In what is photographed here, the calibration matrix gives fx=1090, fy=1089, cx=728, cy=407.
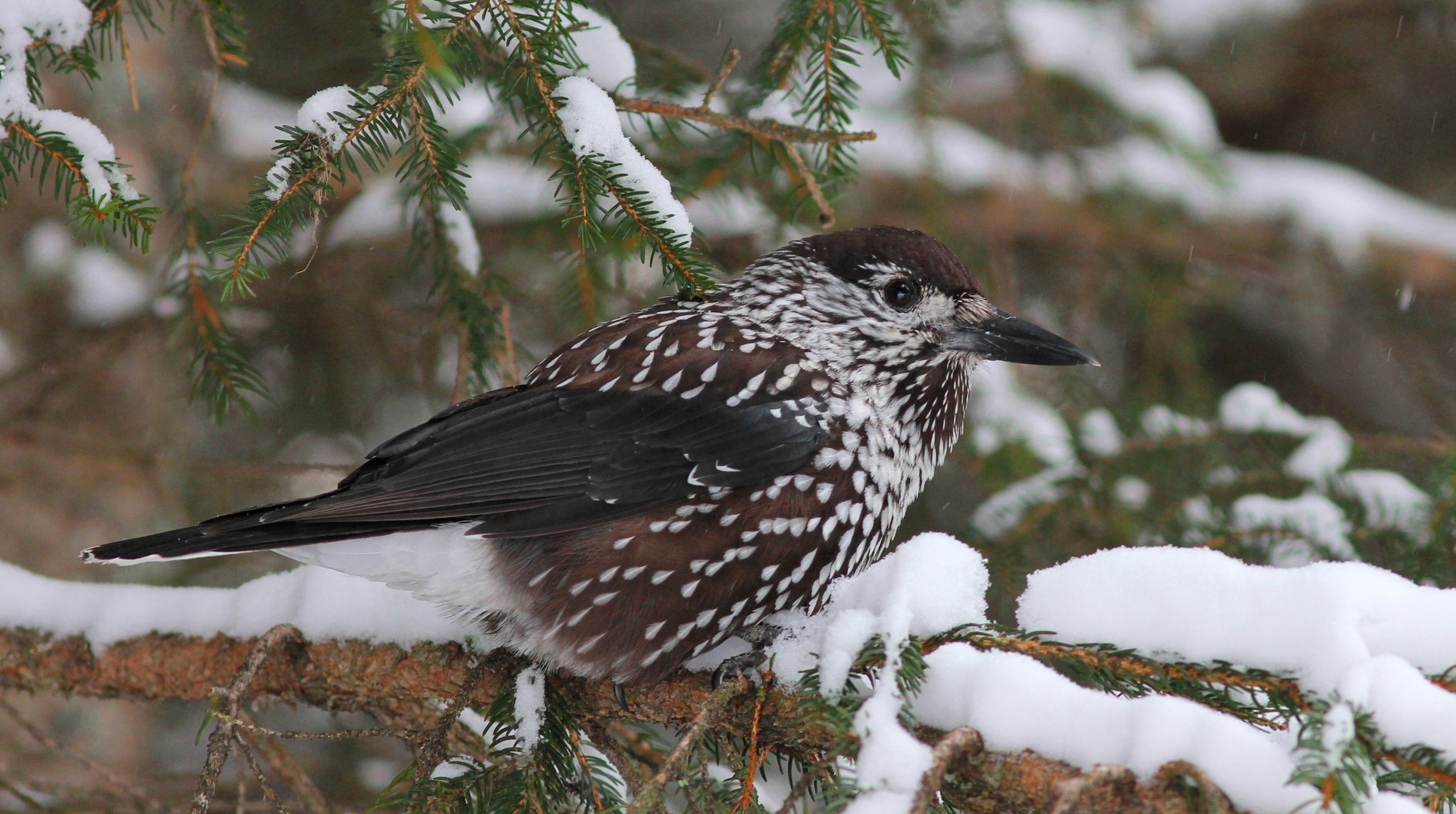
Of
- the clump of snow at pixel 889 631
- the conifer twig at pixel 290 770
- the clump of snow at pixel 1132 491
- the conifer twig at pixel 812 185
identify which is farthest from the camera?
the clump of snow at pixel 1132 491

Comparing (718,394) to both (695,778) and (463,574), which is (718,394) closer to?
(463,574)

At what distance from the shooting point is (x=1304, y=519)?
301 cm

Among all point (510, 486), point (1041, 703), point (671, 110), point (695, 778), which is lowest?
point (695, 778)

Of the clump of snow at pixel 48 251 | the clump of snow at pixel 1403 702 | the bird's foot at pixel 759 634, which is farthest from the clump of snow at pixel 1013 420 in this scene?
the clump of snow at pixel 48 251

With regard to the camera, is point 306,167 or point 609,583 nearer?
point 306,167

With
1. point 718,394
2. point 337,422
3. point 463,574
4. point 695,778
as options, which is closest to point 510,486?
point 463,574

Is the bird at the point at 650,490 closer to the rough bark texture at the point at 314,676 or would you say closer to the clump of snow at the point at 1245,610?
the rough bark texture at the point at 314,676

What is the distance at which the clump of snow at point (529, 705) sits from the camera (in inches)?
88.8

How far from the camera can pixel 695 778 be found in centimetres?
213

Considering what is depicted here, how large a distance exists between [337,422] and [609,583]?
2.29 m

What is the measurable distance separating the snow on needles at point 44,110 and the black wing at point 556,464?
0.75 metres

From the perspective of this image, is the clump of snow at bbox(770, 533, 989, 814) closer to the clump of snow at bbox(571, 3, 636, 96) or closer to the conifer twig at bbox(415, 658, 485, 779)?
the conifer twig at bbox(415, 658, 485, 779)

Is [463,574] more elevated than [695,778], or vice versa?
[463,574]

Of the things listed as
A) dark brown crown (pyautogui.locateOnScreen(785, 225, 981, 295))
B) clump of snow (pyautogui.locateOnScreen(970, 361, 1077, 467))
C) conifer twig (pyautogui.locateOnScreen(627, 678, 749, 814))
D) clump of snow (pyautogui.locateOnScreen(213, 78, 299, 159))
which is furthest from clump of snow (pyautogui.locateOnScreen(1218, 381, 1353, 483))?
clump of snow (pyautogui.locateOnScreen(213, 78, 299, 159))
